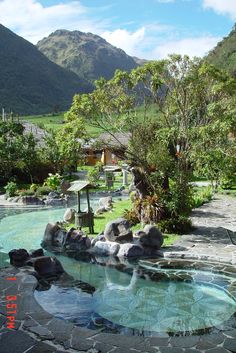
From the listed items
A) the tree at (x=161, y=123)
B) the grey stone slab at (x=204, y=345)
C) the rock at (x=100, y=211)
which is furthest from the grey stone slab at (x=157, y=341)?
the rock at (x=100, y=211)

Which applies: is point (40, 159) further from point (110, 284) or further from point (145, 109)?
point (110, 284)

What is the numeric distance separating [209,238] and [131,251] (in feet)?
10.0

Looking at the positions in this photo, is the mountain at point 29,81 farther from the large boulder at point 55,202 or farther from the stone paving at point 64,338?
the stone paving at point 64,338

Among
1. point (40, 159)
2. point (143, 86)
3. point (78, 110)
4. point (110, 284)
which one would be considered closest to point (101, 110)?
point (78, 110)

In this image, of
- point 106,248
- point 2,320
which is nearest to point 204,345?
point 2,320

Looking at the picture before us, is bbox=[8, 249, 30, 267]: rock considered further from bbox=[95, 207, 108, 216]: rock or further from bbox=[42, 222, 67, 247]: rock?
bbox=[95, 207, 108, 216]: rock

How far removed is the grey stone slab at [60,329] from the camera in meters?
7.38

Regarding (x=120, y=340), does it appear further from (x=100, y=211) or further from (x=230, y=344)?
(x=100, y=211)

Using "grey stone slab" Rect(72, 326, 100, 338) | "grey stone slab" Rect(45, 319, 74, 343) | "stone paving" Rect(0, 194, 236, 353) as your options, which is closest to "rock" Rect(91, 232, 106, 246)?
"stone paving" Rect(0, 194, 236, 353)

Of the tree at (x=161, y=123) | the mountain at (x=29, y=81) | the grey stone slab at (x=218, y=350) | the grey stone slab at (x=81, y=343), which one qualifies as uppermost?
the mountain at (x=29, y=81)

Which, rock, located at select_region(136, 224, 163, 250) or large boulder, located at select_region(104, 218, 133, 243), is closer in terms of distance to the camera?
rock, located at select_region(136, 224, 163, 250)

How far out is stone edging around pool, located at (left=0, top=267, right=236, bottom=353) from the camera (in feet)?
22.7

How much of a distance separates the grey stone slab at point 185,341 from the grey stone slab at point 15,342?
2388mm

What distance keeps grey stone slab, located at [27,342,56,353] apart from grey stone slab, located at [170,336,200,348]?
2030 millimetres
